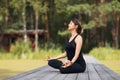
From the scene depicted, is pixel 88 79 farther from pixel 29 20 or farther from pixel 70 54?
pixel 29 20

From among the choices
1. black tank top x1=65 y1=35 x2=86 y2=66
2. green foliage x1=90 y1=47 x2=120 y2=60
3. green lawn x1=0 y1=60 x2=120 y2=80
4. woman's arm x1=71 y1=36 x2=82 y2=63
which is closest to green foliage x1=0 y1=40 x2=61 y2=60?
green foliage x1=90 y1=47 x2=120 y2=60

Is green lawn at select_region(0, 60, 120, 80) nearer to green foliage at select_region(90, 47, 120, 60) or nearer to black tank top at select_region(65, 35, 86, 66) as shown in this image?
black tank top at select_region(65, 35, 86, 66)

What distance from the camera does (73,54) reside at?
8.55 meters

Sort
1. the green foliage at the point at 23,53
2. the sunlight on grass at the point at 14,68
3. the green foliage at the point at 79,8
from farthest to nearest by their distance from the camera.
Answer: the green foliage at the point at 79,8, the green foliage at the point at 23,53, the sunlight on grass at the point at 14,68

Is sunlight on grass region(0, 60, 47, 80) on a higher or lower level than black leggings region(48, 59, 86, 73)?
lower

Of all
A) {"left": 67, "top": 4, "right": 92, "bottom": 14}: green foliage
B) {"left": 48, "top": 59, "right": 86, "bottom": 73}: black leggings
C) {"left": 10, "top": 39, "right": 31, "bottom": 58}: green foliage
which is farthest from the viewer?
{"left": 67, "top": 4, "right": 92, "bottom": 14}: green foliage

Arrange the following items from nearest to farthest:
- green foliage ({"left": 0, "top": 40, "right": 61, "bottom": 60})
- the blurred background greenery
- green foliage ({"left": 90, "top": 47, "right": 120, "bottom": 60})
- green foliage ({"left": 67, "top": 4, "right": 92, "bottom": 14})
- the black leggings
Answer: the black leggings, green foliage ({"left": 90, "top": 47, "right": 120, "bottom": 60}), green foliage ({"left": 0, "top": 40, "right": 61, "bottom": 60}), the blurred background greenery, green foliage ({"left": 67, "top": 4, "right": 92, "bottom": 14})

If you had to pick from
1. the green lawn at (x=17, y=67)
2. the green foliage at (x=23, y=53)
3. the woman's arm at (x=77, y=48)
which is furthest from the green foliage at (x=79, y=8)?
the woman's arm at (x=77, y=48)

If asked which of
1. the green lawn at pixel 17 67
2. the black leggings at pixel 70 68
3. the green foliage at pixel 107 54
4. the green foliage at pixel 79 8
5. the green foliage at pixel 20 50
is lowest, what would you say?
the green foliage at pixel 107 54

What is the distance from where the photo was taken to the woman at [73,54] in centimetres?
831

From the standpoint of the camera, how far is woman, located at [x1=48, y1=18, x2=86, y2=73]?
8.31 m

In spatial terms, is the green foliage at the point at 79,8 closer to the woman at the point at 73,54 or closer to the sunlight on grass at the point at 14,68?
Result: the sunlight on grass at the point at 14,68

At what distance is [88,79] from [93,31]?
41820mm

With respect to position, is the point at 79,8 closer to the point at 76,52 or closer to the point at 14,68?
the point at 14,68
